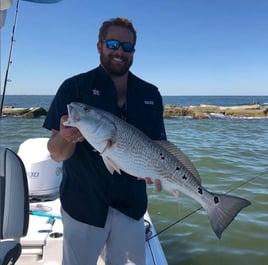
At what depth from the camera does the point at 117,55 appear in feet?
9.26

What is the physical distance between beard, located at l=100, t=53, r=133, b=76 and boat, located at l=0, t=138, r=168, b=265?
4.30 ft

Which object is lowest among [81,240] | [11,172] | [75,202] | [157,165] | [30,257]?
[30,257]

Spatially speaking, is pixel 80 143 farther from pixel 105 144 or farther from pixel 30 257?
pixel 30 257

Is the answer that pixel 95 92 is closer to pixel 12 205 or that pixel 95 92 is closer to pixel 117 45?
pixel 117 45

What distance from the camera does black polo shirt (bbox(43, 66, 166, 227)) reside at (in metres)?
2.78

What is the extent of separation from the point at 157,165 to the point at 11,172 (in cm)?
102

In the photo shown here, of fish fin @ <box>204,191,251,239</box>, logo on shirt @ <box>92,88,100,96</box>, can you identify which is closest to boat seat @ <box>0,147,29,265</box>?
logo on shirt @ <box>92,88,100,96</box>

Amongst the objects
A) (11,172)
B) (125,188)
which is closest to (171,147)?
(125,188)

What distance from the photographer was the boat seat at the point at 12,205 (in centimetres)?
245

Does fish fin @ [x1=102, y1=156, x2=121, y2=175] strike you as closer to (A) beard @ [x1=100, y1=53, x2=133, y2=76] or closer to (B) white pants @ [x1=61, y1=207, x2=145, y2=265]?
(B) white pants @ [x1=61, y1=207, x2=145, y2=265]

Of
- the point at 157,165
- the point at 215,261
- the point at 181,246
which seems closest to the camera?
the point at 157,165

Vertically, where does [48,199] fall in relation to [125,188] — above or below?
below

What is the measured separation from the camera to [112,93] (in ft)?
9.48

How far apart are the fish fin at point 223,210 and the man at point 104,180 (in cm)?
44
